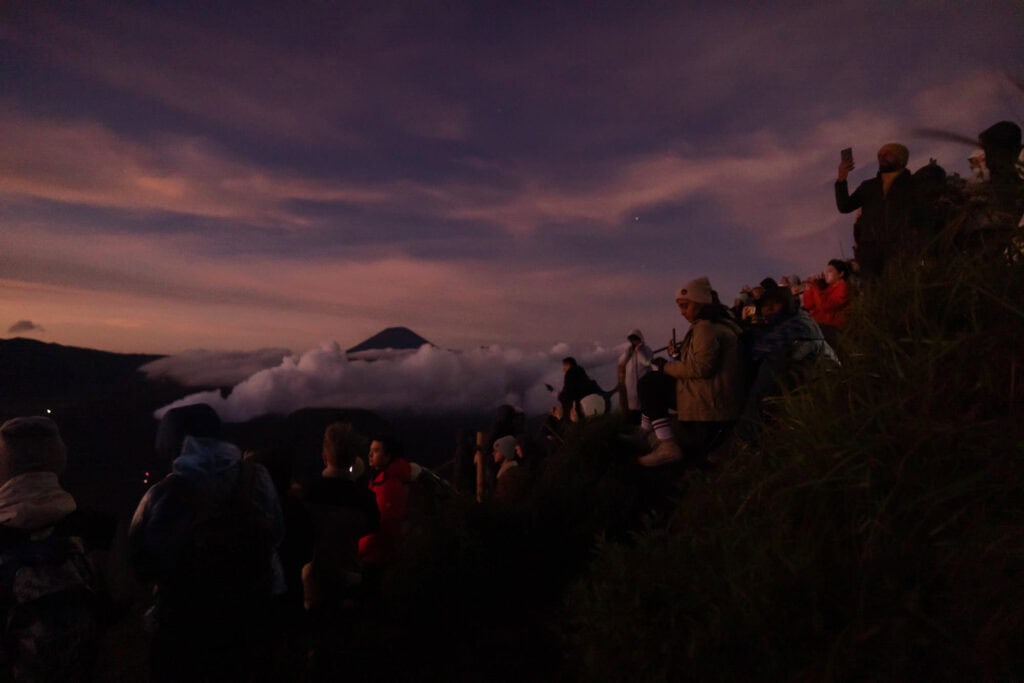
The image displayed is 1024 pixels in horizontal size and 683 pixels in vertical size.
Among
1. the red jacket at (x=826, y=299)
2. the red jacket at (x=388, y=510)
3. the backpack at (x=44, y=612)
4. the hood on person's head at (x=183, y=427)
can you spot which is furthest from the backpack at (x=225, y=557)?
the red jacket at (x=826, y=299)

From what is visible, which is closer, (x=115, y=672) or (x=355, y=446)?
(x=355, y=446)

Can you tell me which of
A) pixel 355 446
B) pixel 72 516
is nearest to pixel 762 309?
pixel 355 446

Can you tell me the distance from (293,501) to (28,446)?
58.4 inches

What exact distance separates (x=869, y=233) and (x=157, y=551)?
22.7ft

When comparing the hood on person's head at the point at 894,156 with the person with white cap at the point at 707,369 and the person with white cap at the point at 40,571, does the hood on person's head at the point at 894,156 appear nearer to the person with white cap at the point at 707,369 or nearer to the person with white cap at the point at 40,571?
the person with white cap at the point at 707,369

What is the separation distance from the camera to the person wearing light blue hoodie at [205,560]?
3.39 m

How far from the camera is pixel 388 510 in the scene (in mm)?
6297

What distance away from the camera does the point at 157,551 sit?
3357mm

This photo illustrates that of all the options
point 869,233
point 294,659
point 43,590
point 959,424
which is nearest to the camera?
point 959,424

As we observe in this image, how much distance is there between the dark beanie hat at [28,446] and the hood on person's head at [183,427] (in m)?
0.57

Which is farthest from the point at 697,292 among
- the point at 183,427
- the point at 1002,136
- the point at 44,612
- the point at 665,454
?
the point at 44,612

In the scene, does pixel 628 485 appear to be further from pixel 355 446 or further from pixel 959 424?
pixel 959 424

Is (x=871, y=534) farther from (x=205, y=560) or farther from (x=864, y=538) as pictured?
(x=205, y=560)

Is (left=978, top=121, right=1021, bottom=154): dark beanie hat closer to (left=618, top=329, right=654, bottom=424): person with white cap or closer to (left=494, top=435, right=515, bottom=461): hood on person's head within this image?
(left=618, top=329, right=654, bottom=424): person with white cap
